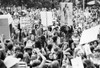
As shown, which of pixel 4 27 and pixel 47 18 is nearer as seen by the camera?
pixel 4 27

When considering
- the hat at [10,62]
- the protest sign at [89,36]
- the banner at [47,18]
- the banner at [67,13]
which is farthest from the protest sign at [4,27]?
the hat at [10,62]

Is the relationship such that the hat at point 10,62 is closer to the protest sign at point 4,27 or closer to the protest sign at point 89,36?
the protest sign at point 89,36

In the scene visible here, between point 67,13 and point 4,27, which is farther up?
point 4,27

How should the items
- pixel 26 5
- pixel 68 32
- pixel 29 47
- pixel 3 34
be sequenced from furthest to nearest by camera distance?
pixel 26 5 → pixel 68 32 → pixel 3 34 → pixel 29 47

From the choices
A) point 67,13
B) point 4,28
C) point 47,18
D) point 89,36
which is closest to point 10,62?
point 89,36

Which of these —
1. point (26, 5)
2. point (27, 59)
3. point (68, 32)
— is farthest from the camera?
point (26, 5)

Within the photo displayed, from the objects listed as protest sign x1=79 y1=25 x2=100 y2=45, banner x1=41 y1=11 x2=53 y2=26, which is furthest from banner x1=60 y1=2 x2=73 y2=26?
protest sign x1=79 y1=25 x2=100 y2=45

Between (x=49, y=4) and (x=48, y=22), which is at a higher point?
(x=48, y=22)

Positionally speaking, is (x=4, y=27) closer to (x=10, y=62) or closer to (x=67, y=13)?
(x=67, y=13)

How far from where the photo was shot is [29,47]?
25.3 feet

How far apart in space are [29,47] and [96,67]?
1.98 metres

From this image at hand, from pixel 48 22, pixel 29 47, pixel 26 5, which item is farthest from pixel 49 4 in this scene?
pixel 29 47

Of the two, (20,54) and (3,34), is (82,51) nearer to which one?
(20,54)

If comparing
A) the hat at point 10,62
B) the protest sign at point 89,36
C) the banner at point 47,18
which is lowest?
the banner at point 47,18
